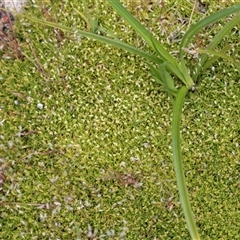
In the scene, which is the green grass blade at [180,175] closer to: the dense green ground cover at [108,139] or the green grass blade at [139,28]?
the green grass blade at [139,28]

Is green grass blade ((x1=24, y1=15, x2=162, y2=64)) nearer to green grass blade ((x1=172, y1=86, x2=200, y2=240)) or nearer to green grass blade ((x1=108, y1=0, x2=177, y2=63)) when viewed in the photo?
green grass blade ((x1=108, y1=0, x2=177, y2=63))

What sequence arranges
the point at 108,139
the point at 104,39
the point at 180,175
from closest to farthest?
1. the point at 180,175
2. the point at 104,39
3. the point at 108,139

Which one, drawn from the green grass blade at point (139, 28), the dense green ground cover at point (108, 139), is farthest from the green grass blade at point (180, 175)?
the dense green ground cover at point (108, 139)

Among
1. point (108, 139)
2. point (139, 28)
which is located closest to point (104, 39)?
point (139, 28)

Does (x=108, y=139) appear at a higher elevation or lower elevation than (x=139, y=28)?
lower

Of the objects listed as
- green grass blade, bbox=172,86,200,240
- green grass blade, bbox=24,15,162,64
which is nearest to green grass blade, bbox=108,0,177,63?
green grass blade, bbox=24,15,162,64

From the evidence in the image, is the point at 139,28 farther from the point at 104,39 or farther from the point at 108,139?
the point at 108,139

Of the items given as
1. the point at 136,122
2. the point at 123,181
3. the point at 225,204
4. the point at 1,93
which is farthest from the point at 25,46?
the point at 225,204

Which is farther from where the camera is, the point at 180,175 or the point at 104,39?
the point at 104,39

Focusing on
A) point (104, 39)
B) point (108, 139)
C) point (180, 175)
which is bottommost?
point (108, 139)
